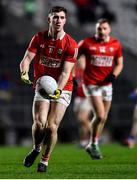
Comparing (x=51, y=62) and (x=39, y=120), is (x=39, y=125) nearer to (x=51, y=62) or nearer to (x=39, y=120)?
(x=39, y=120)

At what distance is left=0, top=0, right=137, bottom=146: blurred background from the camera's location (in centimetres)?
2155

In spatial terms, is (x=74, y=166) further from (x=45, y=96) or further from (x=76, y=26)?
(x=76, y=26)

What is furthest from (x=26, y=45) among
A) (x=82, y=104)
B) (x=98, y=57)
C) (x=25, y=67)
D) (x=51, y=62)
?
(x=25, y=67)

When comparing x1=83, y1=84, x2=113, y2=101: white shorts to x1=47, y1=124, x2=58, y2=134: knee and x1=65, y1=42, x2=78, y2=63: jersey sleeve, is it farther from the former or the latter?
x1=47, y1=124, x2=58, y2=134: knee

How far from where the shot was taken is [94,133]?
12.1 metres

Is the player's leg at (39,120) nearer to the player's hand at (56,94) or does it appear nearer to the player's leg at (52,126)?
the player's leg at (52,126)

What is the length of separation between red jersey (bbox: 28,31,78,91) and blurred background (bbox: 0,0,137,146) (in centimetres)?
1213

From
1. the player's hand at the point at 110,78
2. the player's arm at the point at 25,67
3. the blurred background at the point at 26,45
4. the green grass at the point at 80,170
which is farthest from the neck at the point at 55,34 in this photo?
the blurred background at the point at 26,45

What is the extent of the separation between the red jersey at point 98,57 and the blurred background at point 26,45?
8809 mm

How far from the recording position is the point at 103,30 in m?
12.1

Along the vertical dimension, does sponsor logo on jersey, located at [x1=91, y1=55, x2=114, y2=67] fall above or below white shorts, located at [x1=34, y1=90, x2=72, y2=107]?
below

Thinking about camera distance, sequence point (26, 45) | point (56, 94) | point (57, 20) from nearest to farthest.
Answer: point (56, 94)
point (57, 20)
point (26, 45)

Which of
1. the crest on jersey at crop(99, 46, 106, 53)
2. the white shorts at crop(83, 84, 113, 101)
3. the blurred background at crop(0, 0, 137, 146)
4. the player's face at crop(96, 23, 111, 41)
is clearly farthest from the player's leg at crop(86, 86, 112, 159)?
the blurred background at crop(0, 0, 137, 146)

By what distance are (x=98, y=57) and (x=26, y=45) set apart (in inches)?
404
